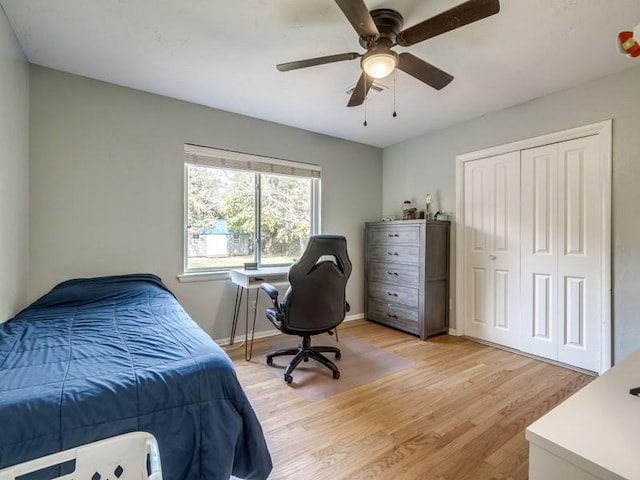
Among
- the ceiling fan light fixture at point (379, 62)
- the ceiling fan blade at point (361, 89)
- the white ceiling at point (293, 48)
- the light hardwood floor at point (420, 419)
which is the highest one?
the white ceiling at point (293, 48)

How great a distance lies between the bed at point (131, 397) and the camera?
899 millimetres

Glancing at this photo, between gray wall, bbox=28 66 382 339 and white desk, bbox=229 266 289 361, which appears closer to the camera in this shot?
gray wall, bbox=28 66 382 339

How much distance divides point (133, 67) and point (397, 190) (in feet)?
10.4

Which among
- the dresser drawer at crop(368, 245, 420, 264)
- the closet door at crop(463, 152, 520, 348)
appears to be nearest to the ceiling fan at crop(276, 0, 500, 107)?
the closet door at crop(463, 152, 520, 348)

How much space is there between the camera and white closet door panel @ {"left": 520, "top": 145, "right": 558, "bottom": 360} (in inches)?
108

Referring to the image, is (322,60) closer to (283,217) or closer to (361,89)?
(361,89)

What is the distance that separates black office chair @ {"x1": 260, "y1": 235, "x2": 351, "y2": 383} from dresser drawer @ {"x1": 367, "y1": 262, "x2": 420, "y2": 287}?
122cm

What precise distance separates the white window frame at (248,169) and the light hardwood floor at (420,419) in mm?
1110

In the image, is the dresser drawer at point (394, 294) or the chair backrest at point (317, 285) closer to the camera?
the chair backrest at point (317, 285)

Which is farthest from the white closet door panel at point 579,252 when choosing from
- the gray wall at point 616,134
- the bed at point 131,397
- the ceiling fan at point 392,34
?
the bed at point 131,397

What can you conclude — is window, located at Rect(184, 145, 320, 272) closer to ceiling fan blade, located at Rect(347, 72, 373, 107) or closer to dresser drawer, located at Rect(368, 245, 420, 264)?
dresser drawer, located at Rect(368, 245, 420, 264)

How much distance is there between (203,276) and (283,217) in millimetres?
1145

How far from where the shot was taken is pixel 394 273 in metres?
3.71

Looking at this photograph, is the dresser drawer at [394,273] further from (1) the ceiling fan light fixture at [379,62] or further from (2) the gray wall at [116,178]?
(1) the ceiling fan light fixture at [379,62]
